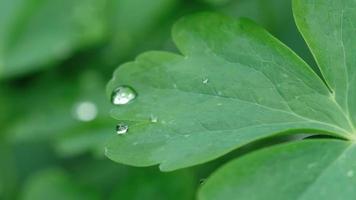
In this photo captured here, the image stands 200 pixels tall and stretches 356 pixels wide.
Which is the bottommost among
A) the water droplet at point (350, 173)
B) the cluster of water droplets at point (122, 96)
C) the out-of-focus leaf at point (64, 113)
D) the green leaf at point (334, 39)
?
the out-of-focus leaf at point (64, 113)

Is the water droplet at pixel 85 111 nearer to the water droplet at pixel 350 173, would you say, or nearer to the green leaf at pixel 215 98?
the green leaf at pixel 215 98

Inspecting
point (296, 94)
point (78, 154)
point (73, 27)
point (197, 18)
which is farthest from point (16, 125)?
point (296, 94)

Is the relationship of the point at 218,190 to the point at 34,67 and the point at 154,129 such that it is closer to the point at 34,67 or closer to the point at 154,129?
the point at 154,129

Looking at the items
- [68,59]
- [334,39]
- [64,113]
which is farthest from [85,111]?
[334,39]

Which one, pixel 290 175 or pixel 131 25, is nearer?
pixel 290 175

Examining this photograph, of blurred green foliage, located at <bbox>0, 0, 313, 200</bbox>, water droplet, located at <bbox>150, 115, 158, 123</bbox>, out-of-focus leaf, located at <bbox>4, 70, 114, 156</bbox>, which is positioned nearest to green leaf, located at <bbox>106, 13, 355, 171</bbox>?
water droplet, located at <bbox>150, 115, 158, 123</bbox>

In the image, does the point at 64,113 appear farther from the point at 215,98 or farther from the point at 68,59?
the point at 215,98

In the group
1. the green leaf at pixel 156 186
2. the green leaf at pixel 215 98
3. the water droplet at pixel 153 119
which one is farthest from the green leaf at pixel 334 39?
the green leaf at pixel 156 186
